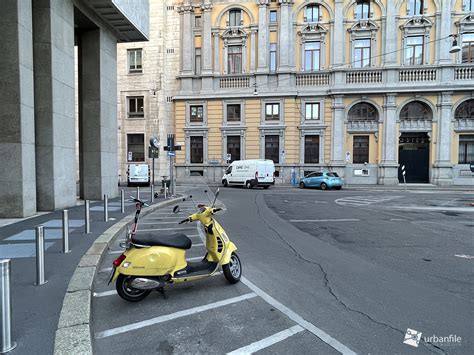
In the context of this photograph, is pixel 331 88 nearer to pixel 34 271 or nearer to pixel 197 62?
pixel 197 62

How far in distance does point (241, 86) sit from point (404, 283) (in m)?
25.6

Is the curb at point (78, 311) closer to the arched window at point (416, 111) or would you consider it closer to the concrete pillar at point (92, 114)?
the concrete pillar at point (92, 114)

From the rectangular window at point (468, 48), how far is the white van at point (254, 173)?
1936 centimetres

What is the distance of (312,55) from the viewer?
27422 mm

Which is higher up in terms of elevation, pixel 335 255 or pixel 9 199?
pixel 9 199

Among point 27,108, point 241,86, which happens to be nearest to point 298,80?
point 241,86

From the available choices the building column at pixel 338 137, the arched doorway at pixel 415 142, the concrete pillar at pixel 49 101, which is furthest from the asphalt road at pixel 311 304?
the arched doorway at pixel 415 142

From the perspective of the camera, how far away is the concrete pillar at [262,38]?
2717 cm

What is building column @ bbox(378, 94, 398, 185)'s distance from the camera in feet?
84.5

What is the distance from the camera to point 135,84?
2919 cm

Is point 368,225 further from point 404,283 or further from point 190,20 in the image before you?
point 190,20

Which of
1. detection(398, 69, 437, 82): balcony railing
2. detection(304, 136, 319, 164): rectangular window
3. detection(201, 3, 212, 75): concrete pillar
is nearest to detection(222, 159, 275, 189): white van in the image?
detection(304, 136, 319, 164): rectangular window

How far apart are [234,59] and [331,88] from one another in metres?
9.41

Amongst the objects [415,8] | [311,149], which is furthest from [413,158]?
[415,8]
